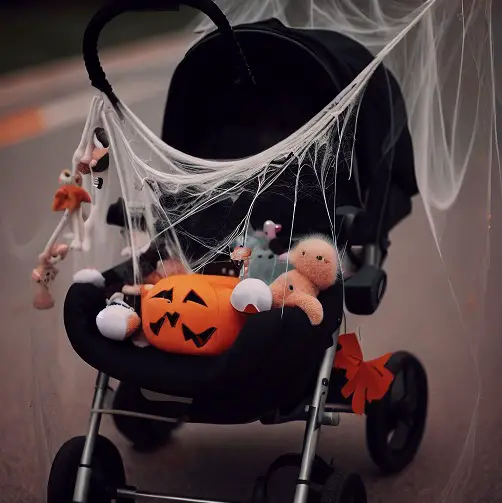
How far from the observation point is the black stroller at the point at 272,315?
1.00 m

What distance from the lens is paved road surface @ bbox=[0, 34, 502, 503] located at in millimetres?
1180

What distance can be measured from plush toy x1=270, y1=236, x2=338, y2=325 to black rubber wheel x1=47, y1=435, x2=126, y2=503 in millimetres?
381

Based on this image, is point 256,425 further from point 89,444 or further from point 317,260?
point 317,260

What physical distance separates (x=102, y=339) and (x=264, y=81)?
1.85ft

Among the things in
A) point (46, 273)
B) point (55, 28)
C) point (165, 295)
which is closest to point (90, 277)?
point (46, 273)

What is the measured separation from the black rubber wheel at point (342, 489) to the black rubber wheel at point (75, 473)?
33 cm

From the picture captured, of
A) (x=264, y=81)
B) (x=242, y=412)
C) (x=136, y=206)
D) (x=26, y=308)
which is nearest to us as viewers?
(x=242, y=412)

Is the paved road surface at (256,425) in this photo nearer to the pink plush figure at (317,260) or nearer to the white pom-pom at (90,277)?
the white pom-pom at (90,277)

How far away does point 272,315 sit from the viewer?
969mm

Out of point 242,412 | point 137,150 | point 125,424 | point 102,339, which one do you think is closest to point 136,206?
point 137,150

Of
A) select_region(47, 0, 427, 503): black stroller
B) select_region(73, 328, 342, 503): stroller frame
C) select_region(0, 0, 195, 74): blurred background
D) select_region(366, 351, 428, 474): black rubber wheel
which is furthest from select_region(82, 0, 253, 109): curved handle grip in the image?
select_region(366, 351, 428, 474): black rubber wheel

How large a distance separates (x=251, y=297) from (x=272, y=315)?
0.04m

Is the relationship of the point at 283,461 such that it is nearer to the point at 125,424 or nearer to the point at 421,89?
the point at 125,424

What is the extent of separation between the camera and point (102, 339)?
3.55 ft
